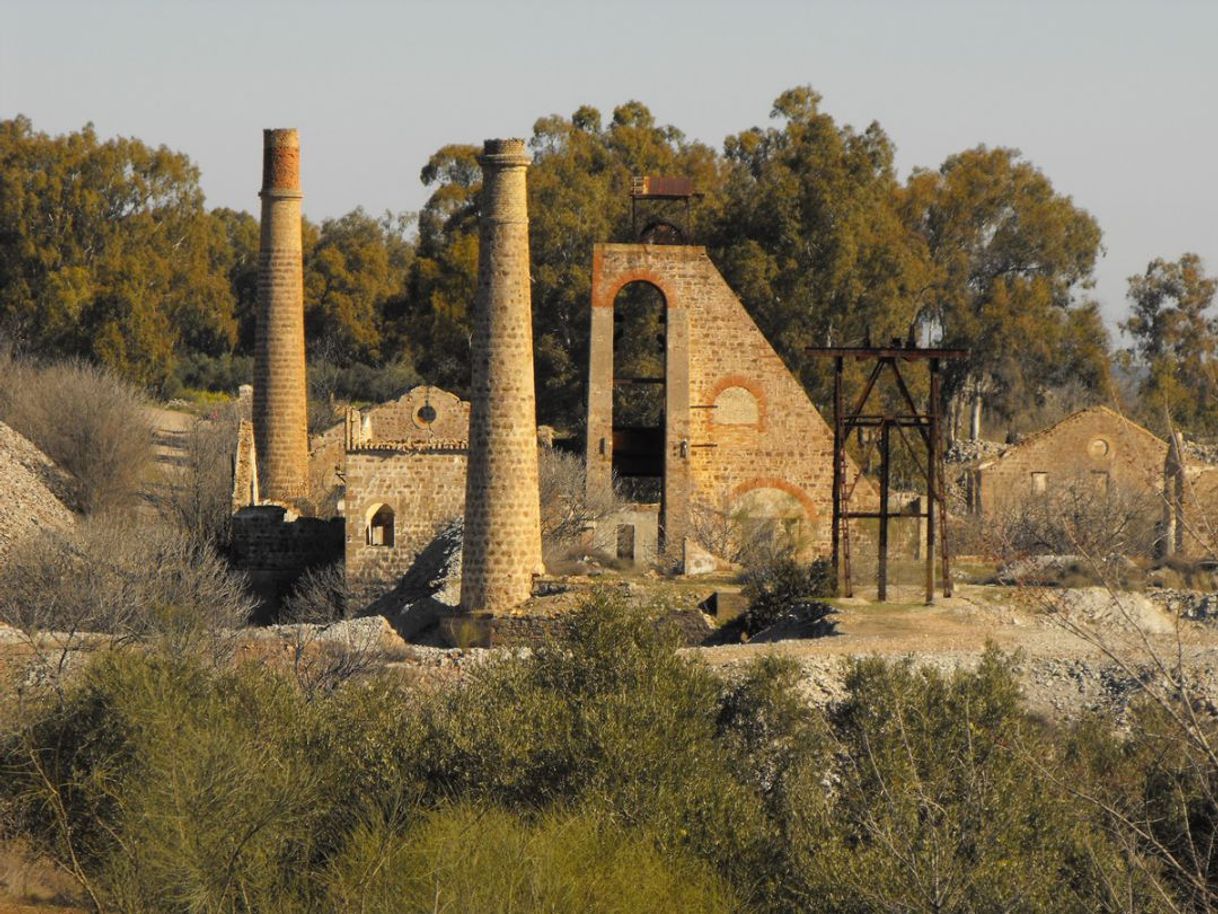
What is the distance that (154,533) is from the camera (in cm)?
3312

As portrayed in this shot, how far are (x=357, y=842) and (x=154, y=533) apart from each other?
748 inches

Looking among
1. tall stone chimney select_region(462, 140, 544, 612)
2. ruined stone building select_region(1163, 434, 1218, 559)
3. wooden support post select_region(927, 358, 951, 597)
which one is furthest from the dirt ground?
tall stone chimney select_region(462, 140, 544, 612)

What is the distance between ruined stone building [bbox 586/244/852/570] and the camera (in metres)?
34.0

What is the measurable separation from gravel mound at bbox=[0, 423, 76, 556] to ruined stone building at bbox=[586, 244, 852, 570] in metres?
8.76

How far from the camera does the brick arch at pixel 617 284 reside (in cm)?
3391

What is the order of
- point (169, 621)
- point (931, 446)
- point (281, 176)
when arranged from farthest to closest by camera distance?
point (281, 176) < point (931, 446) < point (169, 621)

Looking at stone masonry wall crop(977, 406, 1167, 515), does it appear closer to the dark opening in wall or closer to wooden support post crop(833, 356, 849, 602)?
the dark opening in wall

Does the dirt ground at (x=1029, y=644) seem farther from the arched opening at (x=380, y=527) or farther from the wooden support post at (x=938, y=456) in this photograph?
the arched opening at (x=380, y=527)

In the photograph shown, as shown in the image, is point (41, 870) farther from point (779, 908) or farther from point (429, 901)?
point (779, 908)

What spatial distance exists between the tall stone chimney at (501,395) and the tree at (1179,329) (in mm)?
28884

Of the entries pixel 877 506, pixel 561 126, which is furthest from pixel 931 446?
pixel 561 126

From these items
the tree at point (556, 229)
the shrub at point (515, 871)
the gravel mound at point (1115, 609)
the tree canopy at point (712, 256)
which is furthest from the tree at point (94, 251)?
the shrub at point (515, 871)

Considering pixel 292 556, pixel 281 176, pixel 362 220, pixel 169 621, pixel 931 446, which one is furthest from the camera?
pixel 362 220

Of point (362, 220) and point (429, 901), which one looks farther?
point (362, 220)
